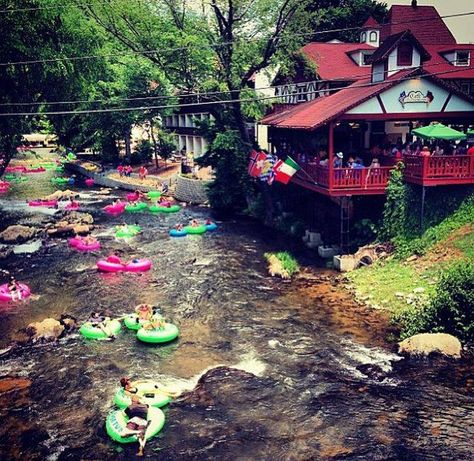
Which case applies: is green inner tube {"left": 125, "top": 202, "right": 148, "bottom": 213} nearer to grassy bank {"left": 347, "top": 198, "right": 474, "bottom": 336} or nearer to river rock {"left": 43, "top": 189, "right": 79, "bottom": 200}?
river rock {"left": 43, "top": 189, "right": 79, "bottom": 200}

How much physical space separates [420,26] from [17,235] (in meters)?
32.0

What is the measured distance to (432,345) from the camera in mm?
17453

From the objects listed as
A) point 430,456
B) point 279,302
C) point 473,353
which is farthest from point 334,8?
point 430,456

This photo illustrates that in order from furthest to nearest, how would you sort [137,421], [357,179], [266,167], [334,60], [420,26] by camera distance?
[420,26] < [334,60] < [266,167] < [357,179] < [137,421]

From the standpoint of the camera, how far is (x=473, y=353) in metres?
17.2

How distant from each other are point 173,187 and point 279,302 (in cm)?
2964

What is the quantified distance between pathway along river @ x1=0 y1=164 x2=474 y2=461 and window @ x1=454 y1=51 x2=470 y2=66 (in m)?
20.6

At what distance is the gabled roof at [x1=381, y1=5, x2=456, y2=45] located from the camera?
1580 inches

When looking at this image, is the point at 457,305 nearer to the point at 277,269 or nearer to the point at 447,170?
the point at 447,170

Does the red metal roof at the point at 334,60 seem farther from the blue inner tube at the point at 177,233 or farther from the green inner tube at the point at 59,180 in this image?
the green inner tube at the point at 59,180

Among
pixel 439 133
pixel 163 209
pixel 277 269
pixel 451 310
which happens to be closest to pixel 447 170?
pixel 439 133

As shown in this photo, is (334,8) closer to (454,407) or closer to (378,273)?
(378,273)

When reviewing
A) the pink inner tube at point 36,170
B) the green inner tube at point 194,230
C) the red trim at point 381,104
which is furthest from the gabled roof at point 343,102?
the pink inner tube at point 36,170

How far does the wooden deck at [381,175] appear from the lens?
2284 cm
